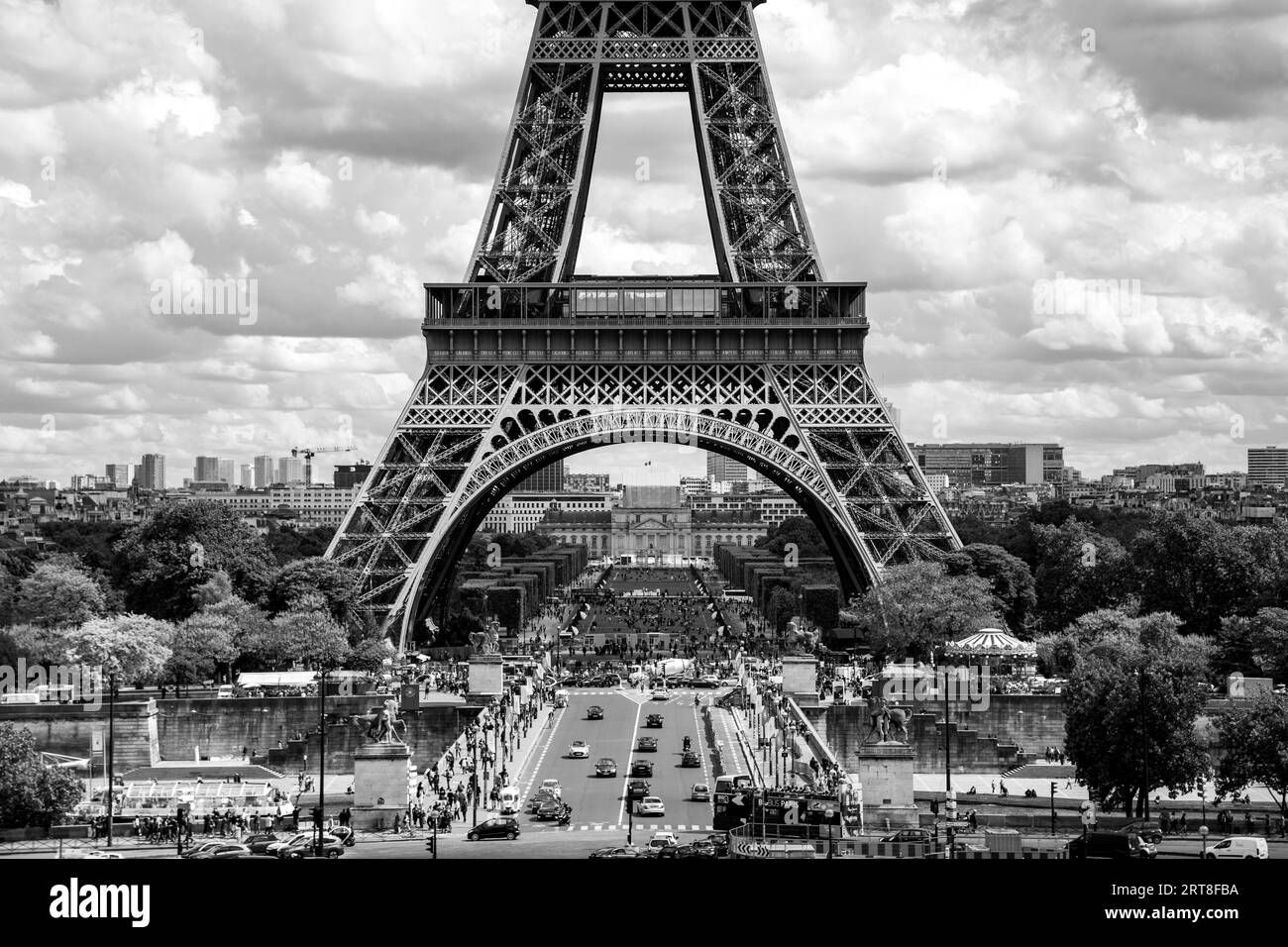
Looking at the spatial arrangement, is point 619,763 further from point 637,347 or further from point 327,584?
point 637,347

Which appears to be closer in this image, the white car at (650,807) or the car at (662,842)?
the car at (662,842)

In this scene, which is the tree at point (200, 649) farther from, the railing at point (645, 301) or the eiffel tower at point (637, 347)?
the railing at point (645, 301)

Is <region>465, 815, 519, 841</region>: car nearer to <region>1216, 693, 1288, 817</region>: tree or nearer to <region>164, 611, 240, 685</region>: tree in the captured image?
<region>1216, 693, 1288, 817</region>: tree

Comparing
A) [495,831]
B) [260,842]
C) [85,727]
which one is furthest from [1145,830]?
[85,727]

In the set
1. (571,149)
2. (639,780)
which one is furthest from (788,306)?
(639,780)

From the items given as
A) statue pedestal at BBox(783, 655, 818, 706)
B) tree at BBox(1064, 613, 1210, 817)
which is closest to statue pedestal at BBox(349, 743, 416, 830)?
tree at BBox(1064, 613, 1210, 817)

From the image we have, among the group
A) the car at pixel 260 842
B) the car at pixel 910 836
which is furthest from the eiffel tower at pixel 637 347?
the car at pixel 910 836
